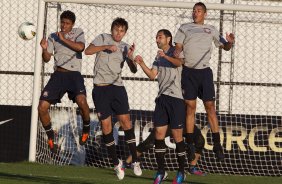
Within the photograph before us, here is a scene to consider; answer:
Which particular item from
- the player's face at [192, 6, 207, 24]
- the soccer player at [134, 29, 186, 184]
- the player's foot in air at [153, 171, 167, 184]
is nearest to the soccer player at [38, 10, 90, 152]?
the player's face at [192, 6, 207, 24]

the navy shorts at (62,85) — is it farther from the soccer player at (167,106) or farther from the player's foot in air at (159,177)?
the player's foot in air at (159,177)

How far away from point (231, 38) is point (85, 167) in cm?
450

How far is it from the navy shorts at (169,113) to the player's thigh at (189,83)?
157 cm

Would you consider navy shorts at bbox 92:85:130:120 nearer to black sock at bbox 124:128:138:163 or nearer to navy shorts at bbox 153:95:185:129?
black sock at bbox 124:128:138:163

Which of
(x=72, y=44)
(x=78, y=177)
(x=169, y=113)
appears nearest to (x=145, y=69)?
(x=169, y=113)

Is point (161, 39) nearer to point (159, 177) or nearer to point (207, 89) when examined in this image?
point (207, 89)

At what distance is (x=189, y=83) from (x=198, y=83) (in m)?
0.14

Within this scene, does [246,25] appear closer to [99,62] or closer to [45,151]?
[45,151]

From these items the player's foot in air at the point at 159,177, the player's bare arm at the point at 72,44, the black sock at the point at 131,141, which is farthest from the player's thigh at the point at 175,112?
the player's bare arm at the point at 72,44

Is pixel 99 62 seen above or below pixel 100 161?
above

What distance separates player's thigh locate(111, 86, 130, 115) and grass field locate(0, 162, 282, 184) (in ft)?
3.45

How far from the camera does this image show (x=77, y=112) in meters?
19.5

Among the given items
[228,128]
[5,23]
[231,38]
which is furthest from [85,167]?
[5,23]

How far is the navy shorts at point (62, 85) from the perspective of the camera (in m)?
16.0
